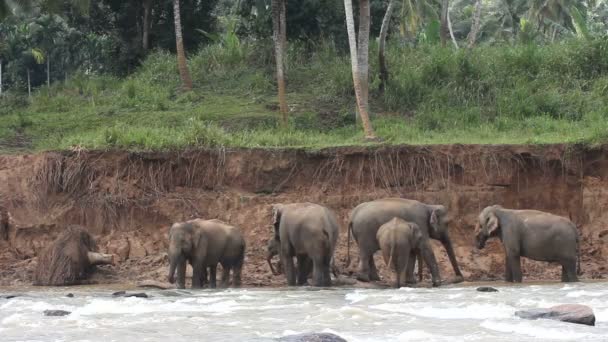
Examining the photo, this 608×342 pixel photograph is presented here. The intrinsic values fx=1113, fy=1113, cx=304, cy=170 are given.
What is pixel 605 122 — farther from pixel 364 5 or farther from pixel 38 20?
pixel 38 20

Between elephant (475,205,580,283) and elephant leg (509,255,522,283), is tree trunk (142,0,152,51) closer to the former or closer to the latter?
elephant (475,205,580,283)

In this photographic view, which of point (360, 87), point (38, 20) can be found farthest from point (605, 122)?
point (38, 20)

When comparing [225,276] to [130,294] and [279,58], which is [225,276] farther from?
[279,58]

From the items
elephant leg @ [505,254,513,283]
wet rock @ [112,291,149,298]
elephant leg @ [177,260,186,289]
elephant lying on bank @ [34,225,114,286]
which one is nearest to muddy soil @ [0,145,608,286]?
elephant lying on bank @ [34,225,114,286]

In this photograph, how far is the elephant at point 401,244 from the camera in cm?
1734

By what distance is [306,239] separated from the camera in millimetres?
17766

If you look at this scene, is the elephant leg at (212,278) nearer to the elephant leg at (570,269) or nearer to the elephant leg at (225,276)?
the elephant leg at (225,276)

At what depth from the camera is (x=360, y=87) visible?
2533cm

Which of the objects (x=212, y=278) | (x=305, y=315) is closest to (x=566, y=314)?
(x=305, y=315)

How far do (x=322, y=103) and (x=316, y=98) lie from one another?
1.12ft

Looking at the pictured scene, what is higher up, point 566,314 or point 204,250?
point 204,250

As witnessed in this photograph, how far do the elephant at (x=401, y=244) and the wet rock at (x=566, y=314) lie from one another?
4.46m

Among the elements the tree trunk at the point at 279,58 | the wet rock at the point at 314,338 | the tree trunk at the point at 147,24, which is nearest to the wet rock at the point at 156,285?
the wet rock at the point at 314,338

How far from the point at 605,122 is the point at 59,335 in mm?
15453
